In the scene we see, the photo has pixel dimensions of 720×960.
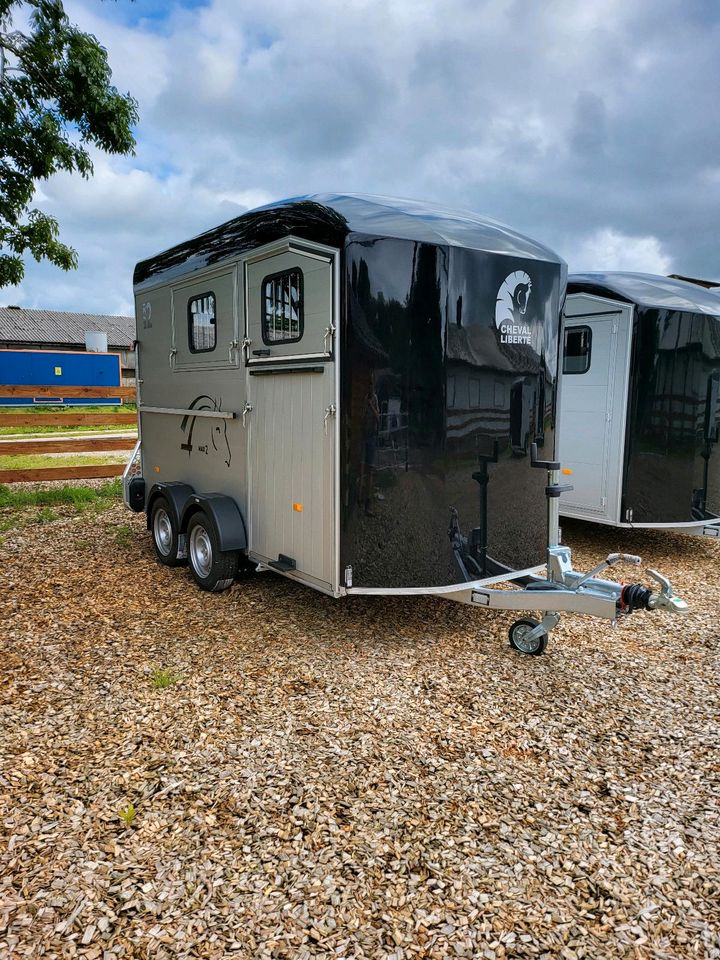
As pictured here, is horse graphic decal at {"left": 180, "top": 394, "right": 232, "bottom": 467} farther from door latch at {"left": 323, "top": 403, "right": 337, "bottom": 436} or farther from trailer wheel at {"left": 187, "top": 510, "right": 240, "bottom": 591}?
door latch at {"left": 323, "top": 403, "right": 337, "bottom": 436}

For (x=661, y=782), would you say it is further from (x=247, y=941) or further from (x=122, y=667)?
(x=122, y=667)

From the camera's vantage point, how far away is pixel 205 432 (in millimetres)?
6051

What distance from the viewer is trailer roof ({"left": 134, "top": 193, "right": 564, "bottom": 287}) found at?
423 centimetres

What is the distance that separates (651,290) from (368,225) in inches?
156

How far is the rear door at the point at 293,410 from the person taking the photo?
4391 millimetres

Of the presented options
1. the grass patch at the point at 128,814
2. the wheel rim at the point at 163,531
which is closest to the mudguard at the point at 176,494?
the wheel rim at the point at 163,531

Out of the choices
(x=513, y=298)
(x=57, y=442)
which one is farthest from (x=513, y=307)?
(x=57, y=442)

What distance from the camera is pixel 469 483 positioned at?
14.9 ft

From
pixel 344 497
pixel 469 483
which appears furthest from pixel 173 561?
pixel 469 483

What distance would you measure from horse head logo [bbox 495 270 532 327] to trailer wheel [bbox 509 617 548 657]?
2.03 m

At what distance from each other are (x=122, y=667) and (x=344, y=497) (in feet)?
5.89

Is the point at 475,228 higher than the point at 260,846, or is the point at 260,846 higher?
the point at 475,228

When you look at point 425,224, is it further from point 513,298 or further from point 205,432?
point 205,432

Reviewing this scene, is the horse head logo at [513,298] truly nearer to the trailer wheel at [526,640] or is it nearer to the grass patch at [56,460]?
the trailer wheel at [526,640]
